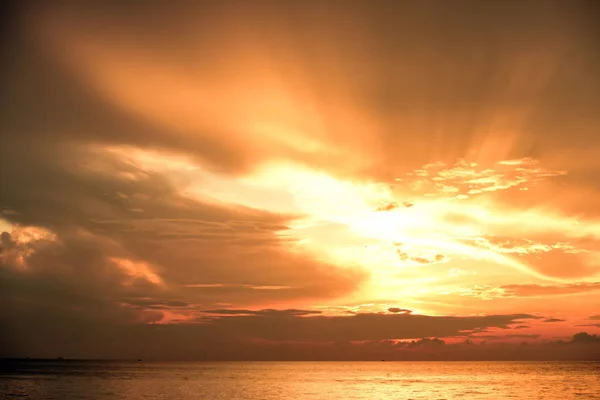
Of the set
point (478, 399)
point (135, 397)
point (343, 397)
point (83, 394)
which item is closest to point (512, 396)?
point (478, 399)

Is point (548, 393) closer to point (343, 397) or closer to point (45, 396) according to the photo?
point (343, 397)

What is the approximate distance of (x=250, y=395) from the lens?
114812mm

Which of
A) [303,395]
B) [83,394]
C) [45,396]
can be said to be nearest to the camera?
[45,396]

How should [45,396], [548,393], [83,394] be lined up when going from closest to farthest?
[45,396]
[83,394]
[548,393]

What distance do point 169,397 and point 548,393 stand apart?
8191cm

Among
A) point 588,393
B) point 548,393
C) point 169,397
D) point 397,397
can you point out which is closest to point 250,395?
point 169,397

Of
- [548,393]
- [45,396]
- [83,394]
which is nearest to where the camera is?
[45,396]

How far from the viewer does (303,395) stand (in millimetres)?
117312

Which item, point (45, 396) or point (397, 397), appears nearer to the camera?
point (45, 396)

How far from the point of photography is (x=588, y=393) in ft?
407

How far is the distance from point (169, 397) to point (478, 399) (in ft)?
193

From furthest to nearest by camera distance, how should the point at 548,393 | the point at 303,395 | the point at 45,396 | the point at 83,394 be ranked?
the point at 548,393, the point at 303,395, the point at 83,394, the point at 45,396

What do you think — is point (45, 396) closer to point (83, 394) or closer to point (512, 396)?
point (83, 394)

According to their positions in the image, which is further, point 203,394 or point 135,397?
point 203,394
